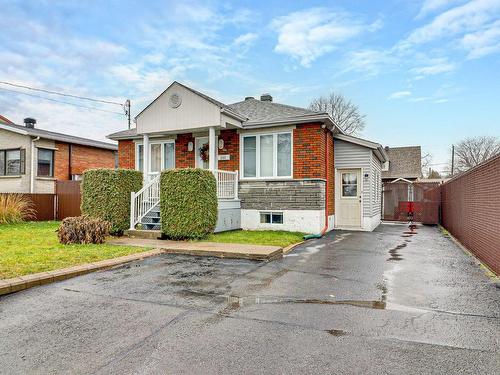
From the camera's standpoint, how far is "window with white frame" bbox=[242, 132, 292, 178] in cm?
1212

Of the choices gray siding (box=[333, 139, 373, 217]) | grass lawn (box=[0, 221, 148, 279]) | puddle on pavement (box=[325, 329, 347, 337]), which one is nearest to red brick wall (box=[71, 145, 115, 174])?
grass lawn (box=[0, 221, 148, 279])

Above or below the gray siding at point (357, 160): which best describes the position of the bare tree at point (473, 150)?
above

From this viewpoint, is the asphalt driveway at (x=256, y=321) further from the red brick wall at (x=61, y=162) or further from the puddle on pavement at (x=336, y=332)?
the red brick wall at (x=61, y=162)

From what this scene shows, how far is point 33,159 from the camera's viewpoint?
1823 centimetres

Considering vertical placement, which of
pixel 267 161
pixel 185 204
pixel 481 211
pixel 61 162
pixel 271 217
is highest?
pixel 61 162

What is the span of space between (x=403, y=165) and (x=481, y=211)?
27159mm

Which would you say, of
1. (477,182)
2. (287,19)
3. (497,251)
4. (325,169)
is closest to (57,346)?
(497,251)

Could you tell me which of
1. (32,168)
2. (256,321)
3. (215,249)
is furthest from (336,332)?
(32,168)

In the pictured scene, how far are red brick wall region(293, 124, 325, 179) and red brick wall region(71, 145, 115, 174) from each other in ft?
46.9

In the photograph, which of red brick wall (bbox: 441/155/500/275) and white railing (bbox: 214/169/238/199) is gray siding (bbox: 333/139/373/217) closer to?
red brick wall (bbox: 441/155/500/275)

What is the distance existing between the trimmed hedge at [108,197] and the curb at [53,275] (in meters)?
3.47

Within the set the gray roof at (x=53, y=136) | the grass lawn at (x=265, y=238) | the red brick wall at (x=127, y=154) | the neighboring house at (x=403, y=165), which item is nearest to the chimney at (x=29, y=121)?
the gray roof at (x=53, y=136)

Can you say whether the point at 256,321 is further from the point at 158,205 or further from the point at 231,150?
the point at 231,150

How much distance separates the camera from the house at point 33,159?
18.2m
